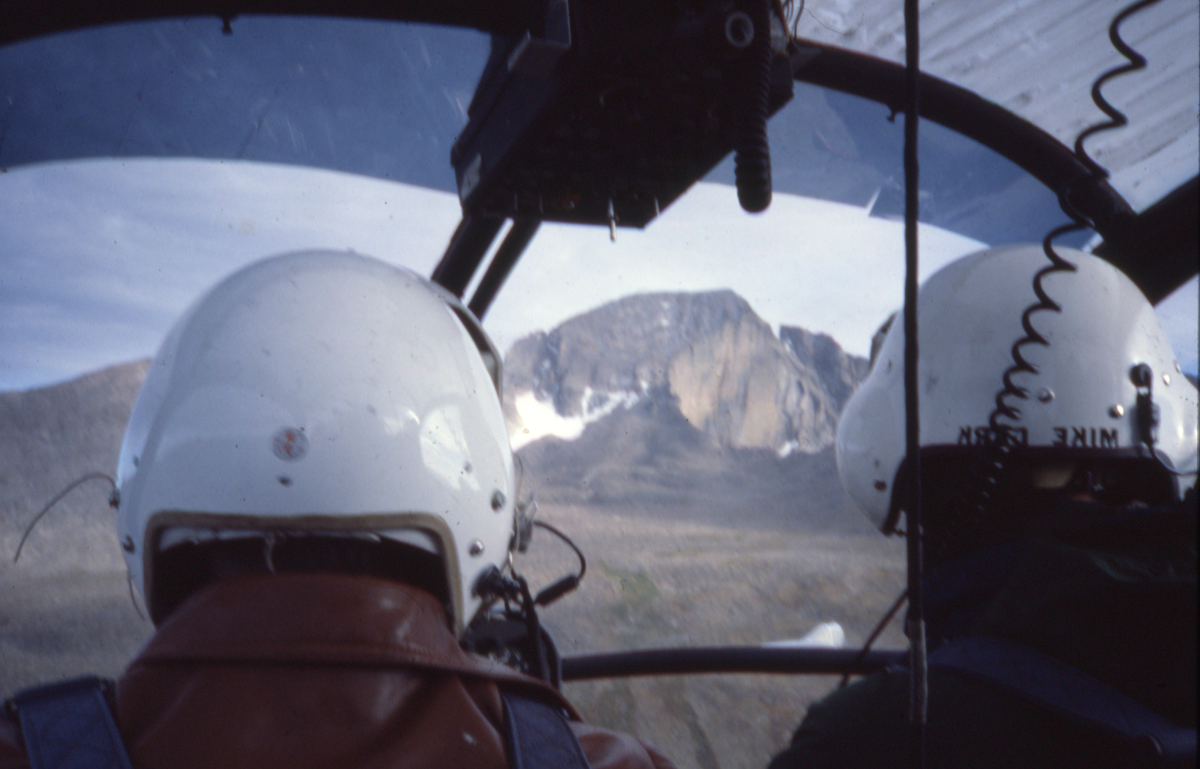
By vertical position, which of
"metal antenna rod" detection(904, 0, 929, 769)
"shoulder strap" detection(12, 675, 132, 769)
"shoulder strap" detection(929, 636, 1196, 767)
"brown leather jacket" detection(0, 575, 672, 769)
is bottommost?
"shoulder strap" detection(12, 675, 132, 769)

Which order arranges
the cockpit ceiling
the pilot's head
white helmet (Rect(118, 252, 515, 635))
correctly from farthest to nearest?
the cockpit ceiling, the pilot's head, white helmet (Rect(118, 252, 515, 635))

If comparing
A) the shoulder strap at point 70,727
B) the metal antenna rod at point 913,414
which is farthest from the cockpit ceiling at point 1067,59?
the shoulder strap at point 70,727

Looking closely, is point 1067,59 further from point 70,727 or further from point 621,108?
point 70,727

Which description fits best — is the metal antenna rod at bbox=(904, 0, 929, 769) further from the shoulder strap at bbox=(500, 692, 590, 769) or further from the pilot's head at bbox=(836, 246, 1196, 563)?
Result: the pilot's head at bbox=(836, 246, 1196, 563)

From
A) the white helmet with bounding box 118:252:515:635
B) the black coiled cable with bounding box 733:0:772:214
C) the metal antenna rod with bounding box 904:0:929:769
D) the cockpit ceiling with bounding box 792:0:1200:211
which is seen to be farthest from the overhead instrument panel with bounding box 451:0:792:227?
the cockpit ceiling with bounding box 792:0:1200:211

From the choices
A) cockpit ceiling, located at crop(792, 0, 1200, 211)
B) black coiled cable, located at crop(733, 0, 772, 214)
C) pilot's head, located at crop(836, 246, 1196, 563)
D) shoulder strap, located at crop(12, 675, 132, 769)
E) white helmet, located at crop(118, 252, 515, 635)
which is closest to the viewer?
shoulder strap, located at crop(12, 675, 132, 769)

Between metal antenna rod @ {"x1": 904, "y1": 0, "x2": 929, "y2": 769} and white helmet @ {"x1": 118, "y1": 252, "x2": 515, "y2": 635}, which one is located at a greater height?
metal antenna rod @ {"x1": 904, "y1": 0, "x2": 929, "y2": 769}
